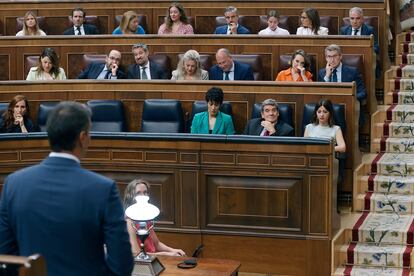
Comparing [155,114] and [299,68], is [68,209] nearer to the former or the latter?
[155,114]

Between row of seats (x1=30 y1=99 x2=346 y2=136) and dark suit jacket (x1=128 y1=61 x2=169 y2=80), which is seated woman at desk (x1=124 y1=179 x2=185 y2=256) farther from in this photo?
Result: dark suit jacket (x1=128 y1=61 x2=169 y2=80)

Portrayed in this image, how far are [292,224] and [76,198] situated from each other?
2269mm

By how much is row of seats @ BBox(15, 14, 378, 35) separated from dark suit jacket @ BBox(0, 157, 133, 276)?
13.5 feet

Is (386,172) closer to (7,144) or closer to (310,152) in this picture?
(310,152)

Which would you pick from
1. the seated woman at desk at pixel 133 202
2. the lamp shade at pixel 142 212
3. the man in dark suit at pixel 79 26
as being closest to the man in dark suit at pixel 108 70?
the man in dark suit at pixel 79 26

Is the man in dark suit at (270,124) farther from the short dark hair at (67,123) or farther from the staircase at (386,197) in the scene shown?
the short dark hair at (67,123)

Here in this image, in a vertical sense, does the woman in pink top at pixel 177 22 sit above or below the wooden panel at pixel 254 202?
above

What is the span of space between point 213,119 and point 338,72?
0.79 metres

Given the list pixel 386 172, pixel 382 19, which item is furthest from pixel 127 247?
pixel 382 19

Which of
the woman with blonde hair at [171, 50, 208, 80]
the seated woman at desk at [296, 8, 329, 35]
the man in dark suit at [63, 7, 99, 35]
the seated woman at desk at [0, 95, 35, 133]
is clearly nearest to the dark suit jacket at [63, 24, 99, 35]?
the man in dark suit at [63, 7, 99, 35]

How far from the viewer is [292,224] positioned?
13.6 ft

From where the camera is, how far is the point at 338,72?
198 inches

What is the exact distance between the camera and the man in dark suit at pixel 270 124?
4.45 m

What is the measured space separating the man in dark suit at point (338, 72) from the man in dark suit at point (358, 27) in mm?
489
